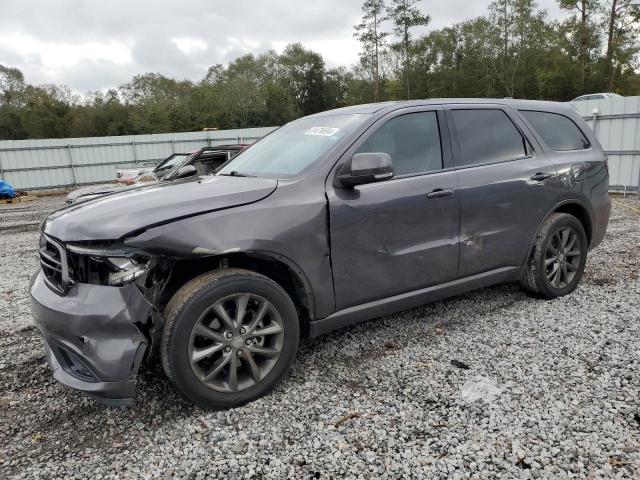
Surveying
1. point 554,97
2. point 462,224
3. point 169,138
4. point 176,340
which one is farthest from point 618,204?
point 554,97

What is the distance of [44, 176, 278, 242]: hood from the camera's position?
2.41 meters

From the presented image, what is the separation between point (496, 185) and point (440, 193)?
0.60 meters

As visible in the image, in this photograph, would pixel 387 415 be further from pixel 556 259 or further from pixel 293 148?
pixel 556 259

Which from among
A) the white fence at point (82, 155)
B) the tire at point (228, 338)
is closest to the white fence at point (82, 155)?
the white fence at point (82, 155)

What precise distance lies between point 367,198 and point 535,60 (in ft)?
144

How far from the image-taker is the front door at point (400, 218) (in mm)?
2969

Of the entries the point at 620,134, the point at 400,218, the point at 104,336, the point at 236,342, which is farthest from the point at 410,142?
the point at 620,134

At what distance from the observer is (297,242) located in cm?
277

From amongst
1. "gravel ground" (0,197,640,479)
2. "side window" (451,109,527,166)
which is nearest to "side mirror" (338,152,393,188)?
"side window" (451,109,527,166)

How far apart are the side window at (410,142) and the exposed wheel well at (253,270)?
1.00 metres

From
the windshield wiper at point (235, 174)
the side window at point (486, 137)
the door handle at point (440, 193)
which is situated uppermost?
the side window at point (486, 137)

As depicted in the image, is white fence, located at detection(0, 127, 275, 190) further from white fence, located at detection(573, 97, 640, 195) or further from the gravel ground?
the gravel ground

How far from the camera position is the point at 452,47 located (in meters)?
44.9

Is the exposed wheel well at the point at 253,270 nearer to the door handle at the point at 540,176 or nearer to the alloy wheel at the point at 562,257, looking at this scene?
the door handle at the point at 540,176
